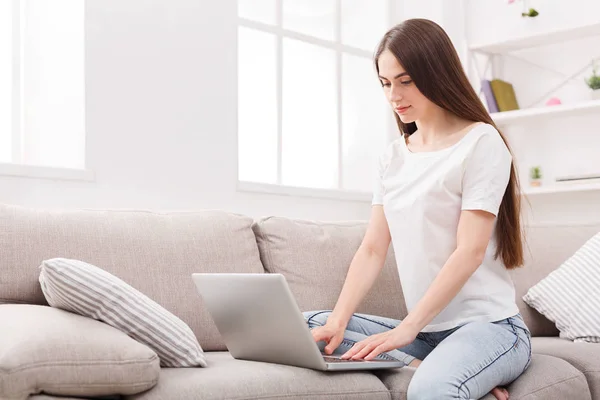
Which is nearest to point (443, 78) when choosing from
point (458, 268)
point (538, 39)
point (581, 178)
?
point (458, 268)

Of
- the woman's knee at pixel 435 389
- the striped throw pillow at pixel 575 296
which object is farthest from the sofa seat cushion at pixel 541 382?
the striped throw pillow at pixel 575 296

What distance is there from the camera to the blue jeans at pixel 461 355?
66.7 inches

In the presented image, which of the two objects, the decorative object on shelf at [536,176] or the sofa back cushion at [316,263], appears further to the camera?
the decorative object on shelf at [536,176]

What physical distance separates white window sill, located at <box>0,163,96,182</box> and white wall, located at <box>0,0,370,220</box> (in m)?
0.02

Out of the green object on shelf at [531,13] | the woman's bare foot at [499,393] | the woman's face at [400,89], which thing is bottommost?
the woman's bare foot at [499,393]

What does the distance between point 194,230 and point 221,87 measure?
1090 mm

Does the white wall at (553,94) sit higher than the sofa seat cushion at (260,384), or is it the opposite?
the white wall at (553,94)

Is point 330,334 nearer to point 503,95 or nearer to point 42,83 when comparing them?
point 42,83

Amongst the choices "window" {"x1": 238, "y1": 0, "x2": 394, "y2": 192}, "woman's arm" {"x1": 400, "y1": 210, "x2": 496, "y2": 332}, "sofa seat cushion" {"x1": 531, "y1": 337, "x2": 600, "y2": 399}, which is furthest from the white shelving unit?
"woman's arm" {"x1": 400, "y1": 210, "x2": 496, "y2": 332}

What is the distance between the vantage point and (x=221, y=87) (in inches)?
130

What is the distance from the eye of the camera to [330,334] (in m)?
1.98

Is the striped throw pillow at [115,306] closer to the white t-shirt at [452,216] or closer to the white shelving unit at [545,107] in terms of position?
the white t-shirt at [452,216]

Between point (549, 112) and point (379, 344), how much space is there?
245cm

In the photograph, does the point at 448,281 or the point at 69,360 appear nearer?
the point at 69,360
